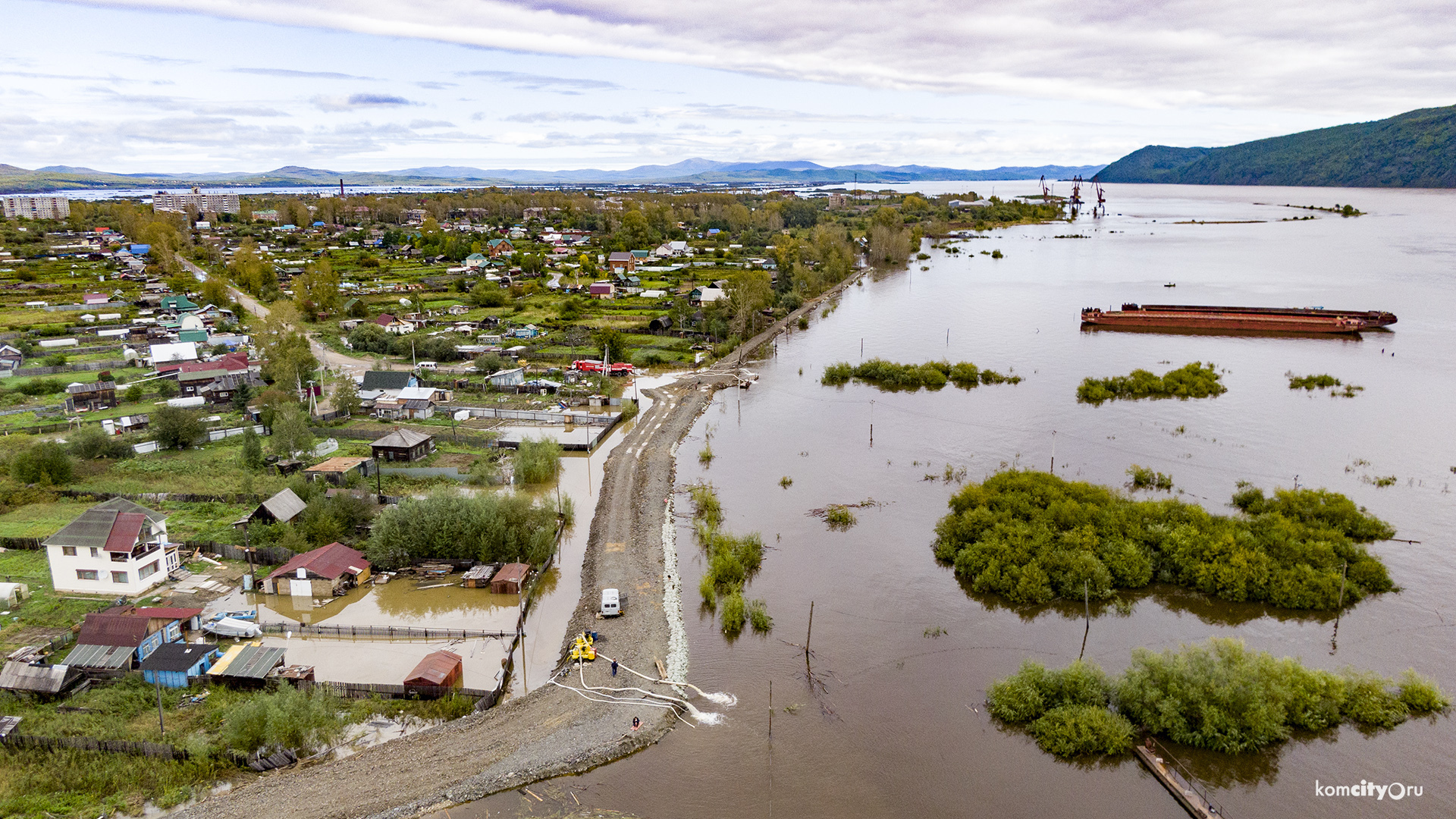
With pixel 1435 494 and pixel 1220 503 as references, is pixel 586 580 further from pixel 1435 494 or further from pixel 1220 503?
pixel 1435 494

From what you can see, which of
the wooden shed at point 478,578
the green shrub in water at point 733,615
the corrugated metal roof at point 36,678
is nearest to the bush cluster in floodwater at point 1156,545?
the green shrub in water at point 733,615

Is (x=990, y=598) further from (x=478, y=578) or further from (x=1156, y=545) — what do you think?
(x=478, y=578)

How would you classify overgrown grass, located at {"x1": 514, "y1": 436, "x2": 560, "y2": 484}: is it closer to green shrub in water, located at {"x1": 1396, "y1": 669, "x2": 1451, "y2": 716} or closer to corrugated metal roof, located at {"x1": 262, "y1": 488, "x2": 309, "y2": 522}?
corrugated metal roof, located at {"x1": 262, "y1": 488, "x2": 309, "y2": 522}

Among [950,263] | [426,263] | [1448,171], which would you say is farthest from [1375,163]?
[426,263]

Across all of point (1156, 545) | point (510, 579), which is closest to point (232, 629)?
point (510, 579)

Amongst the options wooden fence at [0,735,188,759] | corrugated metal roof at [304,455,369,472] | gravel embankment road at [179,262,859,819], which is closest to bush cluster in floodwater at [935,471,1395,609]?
gravel embankment road at [179,262,859,819]

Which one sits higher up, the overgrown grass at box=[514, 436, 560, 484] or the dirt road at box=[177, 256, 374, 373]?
the dirt road at box=[177, 256, 374, 373]
